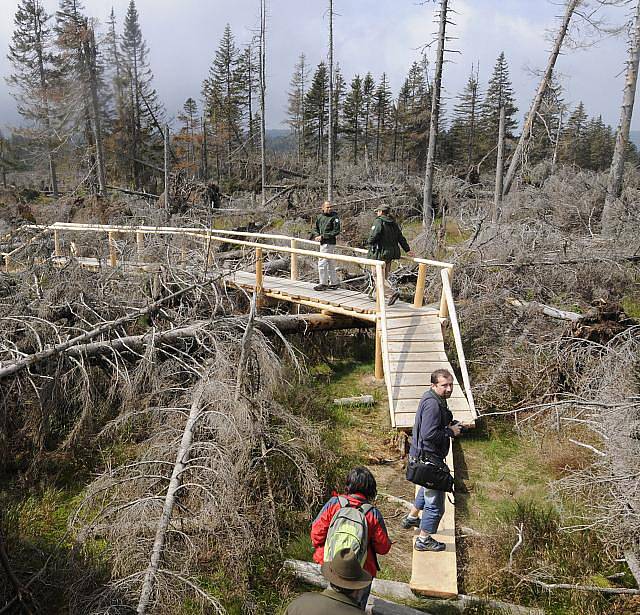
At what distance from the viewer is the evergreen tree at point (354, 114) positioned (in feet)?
145

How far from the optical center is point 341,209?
20906 mm

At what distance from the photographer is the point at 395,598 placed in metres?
4.29

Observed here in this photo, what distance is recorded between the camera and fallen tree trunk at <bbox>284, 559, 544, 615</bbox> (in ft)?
13.0

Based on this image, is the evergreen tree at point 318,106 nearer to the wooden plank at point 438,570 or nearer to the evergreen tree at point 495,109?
the evergreen tree at point 495,109

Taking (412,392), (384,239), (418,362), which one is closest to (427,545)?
(412,392)

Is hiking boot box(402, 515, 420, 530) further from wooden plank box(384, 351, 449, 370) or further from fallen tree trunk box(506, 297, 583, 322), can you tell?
fallen tree trunk box(506, 297, 583, 322)

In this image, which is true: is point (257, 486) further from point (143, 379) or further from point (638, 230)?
point (638, 230)

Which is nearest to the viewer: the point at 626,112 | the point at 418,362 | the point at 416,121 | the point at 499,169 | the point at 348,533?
the point at 348,533

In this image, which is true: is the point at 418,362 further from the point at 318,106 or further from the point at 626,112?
the point at 318,106

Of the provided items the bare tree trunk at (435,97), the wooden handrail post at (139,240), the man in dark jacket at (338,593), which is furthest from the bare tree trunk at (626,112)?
the man in dark jacket at (338,593)

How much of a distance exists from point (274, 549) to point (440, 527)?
62.7 inches

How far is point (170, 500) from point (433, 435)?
225cm

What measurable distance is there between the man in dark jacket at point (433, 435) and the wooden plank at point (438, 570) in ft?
0.24

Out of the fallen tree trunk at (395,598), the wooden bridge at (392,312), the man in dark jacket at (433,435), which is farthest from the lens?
the wooden bridge at (392,312)
